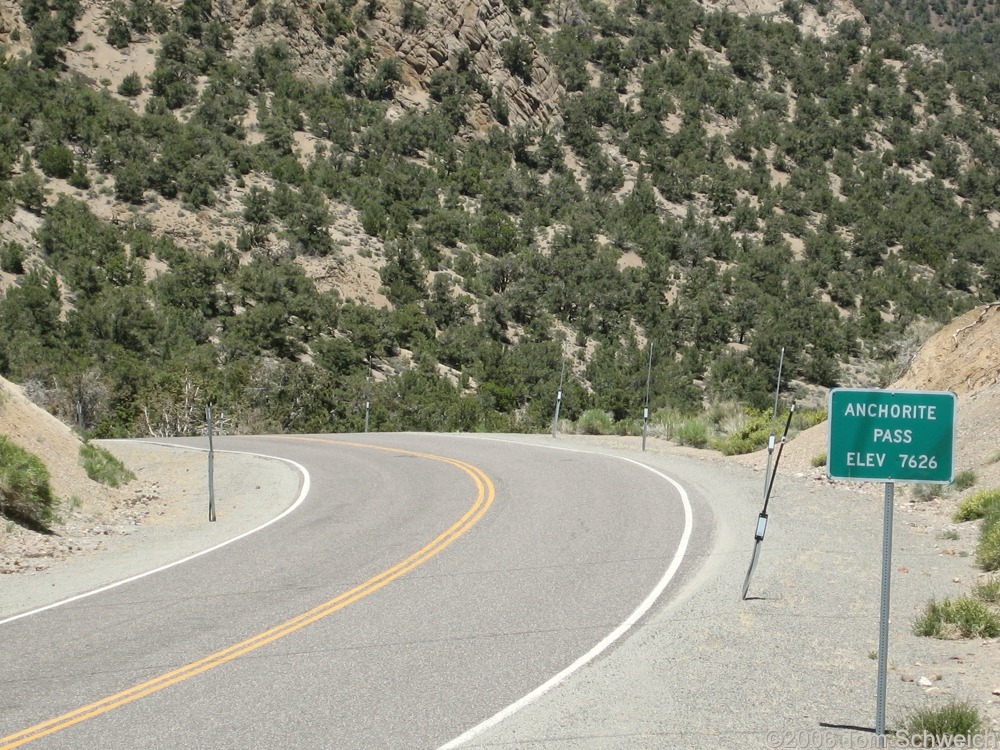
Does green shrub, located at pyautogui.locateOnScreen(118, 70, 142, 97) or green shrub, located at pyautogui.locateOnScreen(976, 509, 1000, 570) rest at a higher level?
green shrub, located at pyautogui.locateOnScreen(118, 70, 142, 97)

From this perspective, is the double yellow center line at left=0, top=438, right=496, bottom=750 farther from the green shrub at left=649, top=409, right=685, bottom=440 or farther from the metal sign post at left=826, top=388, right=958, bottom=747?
the green shrub at left=649, top=409, right=685, bottom=440

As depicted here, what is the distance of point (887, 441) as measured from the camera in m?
6.04

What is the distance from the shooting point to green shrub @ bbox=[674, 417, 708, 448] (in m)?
26.0

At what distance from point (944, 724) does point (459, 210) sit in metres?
59.5

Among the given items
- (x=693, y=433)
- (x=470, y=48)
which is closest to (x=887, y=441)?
(x=693, y=433)

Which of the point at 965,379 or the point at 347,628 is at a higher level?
the point at 965,379

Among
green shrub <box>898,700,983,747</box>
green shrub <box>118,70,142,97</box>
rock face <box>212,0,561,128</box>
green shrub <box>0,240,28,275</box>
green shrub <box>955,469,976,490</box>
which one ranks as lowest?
green shrub <box>898,700,983,747</box>

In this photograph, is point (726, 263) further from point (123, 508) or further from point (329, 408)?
point (123, 508)

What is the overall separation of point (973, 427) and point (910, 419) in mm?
12910

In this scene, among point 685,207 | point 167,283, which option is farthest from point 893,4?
point 167,283

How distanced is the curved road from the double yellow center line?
0.02 metres

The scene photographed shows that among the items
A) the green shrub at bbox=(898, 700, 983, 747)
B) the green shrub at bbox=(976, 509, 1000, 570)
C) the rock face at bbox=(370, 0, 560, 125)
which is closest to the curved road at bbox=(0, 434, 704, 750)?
the green shrub at bbox=(898, 700, 983, 747)

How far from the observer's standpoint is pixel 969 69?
96.4 m

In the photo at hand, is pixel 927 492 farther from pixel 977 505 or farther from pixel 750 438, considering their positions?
pixel 750 438
